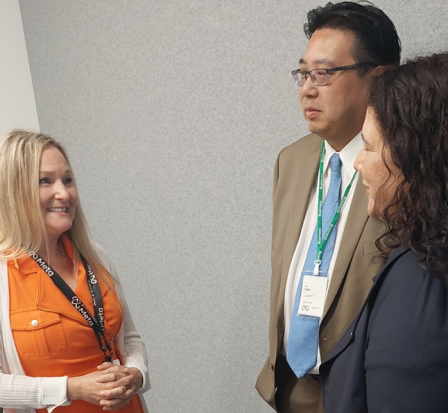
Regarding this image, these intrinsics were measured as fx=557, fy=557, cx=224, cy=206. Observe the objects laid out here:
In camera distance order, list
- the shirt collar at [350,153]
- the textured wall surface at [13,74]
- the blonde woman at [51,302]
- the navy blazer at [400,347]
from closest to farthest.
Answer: the navy blazer at [400,347] → the blonde woman at [51,302] → the shirt collar at [350,153] → the textured wall surface at [13,74]

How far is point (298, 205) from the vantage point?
1.69m

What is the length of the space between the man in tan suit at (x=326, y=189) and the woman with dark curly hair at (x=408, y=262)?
38cm

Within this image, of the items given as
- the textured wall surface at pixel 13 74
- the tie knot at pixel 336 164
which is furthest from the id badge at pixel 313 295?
the textured wall surface at pixel 13 74

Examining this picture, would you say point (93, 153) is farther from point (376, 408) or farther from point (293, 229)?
point (376, 408)

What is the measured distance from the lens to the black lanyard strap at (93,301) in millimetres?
1546

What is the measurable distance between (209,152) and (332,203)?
90cm

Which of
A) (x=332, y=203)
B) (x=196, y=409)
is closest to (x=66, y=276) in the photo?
(x=332, y=203)

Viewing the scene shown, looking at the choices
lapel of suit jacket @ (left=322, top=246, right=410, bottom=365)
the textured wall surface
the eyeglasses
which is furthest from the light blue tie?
the textured wall surface

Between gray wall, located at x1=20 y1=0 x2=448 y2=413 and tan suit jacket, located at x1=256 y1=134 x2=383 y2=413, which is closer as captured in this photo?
tan suit jacket, located at x1=256 y1=134 x2=383 y2=413

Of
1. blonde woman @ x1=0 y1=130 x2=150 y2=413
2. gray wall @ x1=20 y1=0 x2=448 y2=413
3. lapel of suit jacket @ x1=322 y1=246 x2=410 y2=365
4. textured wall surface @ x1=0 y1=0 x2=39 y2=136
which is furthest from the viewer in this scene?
textured wall surface @ x1=0 y1=0 x2=39 y2=136

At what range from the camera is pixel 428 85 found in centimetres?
99

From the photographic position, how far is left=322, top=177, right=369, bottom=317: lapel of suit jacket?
4.86 feet

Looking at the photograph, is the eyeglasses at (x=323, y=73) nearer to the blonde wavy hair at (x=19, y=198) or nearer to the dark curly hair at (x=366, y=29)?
the dark curly hair at (x=366, y=29)

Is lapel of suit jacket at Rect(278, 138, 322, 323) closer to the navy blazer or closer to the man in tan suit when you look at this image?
the man in tan suit
